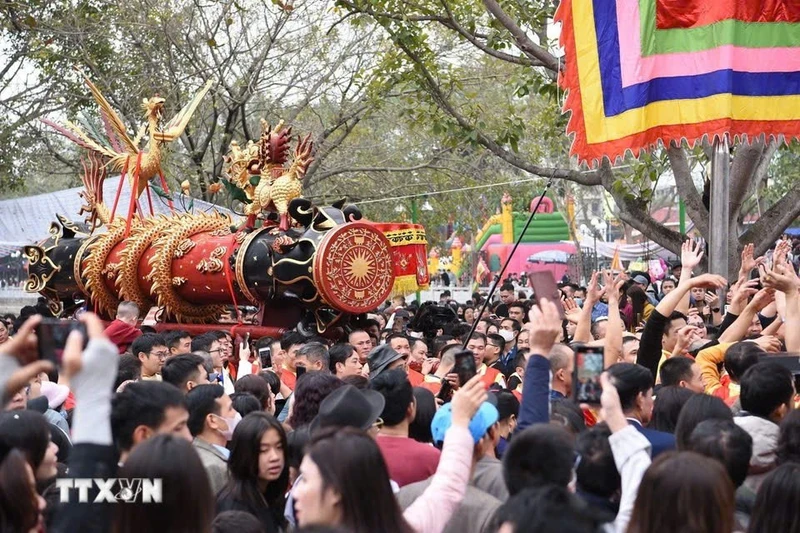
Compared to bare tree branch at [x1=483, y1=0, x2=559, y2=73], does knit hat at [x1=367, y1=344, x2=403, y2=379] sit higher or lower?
lower

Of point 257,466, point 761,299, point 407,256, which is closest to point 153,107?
point 407,256

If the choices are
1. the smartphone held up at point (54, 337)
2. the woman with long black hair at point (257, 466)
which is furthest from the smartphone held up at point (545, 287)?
the smartphone held up at point (54, 337)

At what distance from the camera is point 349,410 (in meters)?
4.40

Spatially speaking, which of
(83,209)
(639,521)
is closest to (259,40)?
(83,209)

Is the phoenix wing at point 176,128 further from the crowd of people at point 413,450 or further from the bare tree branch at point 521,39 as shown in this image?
the crowd of people at point 413,450

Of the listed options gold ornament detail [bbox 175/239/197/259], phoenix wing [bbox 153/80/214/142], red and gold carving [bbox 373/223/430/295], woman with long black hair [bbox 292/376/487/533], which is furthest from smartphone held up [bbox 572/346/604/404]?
phoenix wing [bbox 153/80/214/142]

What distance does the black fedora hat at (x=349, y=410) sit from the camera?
439 cm

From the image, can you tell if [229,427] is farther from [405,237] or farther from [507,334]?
[405,237]

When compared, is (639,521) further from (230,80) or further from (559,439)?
(230,80)

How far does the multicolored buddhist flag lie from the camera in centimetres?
863

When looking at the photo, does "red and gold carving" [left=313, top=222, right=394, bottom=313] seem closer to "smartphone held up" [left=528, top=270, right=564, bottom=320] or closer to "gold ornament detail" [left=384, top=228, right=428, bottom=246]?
"gold ornament detail" [left=384, top=228, right=428, bottom=246]

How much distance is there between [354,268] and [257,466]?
7.33 metres

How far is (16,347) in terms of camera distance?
11.0ft

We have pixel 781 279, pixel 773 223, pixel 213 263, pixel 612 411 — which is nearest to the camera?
pixel 612 411
